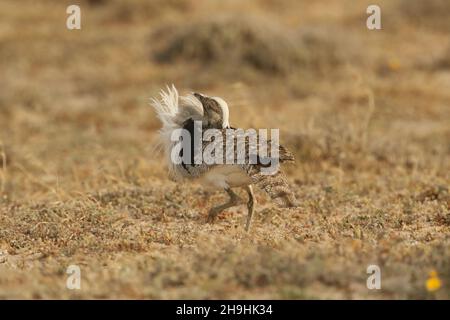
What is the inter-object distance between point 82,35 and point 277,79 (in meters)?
5.33

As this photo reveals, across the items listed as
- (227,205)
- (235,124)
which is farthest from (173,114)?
(235,124)

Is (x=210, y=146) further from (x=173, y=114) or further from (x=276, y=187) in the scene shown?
(x=276, y=187)

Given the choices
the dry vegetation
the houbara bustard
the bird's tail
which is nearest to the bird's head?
the houbara bustard

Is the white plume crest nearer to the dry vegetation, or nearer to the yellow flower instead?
the dry vegetation

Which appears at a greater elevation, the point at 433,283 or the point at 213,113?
the point at 213,113

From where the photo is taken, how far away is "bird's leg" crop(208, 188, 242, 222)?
6516mm

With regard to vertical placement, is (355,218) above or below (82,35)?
below

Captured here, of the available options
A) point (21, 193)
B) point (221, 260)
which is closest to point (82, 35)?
point (21, 193)

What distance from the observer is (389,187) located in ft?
26.0

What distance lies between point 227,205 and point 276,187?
0.78m

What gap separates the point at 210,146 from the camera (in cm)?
624

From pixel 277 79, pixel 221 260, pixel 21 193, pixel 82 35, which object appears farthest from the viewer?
pixel 82 35
